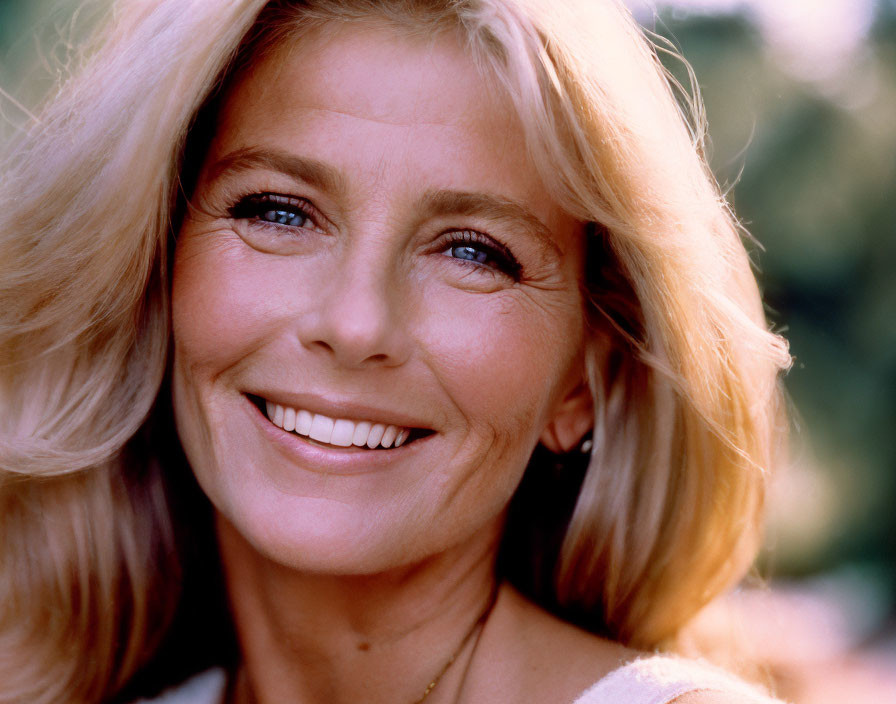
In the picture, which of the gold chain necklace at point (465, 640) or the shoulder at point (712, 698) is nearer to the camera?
the shoulder at point (712, 698)

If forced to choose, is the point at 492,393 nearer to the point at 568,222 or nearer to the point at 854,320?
the point at 568,222

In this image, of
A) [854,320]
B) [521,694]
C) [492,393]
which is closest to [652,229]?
[492,393]

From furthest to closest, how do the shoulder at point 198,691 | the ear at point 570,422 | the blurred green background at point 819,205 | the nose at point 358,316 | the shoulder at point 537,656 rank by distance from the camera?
the blurred green background at point 819,205 → the shoulder at point 198,691 → the ear at point 570,422 → the shoulder at point 537,656 → the nose at point 358,316

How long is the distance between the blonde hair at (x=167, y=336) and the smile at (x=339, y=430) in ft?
1.37

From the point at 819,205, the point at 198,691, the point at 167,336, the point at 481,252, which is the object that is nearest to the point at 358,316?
the point at 481,252

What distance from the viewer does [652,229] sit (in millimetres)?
1917

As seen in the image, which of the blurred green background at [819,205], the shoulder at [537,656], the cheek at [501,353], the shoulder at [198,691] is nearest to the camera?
the cheek at [501,353]

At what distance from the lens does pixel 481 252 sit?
1.90 metres

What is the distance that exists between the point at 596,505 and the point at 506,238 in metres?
0.73

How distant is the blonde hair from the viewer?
6.09ft

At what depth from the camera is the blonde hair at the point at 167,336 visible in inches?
73.1

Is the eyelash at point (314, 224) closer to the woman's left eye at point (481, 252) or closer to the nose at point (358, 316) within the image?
the woman's left eye at point (481, 252)

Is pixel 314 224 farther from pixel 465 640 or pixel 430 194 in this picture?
pixel 465 640

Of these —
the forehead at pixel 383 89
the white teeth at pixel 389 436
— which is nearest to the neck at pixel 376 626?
the white teeth at pixel 389 436
